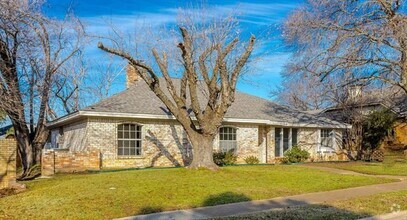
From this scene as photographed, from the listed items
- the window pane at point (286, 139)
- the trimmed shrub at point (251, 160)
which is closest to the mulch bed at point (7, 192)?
the trimmed shrub at point (251, 160)

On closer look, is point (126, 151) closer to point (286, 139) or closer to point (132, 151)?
point (132, 151)

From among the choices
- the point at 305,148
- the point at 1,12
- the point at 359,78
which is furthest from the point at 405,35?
the point at 1,12

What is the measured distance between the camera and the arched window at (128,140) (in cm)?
2109

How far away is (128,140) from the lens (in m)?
21.2

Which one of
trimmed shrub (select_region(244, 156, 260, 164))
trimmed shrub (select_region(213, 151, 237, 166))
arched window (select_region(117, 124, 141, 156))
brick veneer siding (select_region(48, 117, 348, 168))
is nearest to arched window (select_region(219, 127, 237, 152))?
brick veneer siding (select_region(48, 117, 348, 168))

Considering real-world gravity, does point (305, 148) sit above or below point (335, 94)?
below

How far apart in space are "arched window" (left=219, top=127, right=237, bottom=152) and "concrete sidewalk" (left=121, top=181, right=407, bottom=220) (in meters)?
11.3

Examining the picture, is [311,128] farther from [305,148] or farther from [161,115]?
[161,115]

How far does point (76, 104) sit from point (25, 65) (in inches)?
658

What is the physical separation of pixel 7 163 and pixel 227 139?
1309 centimetres

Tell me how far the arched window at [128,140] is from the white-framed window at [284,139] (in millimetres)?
9466

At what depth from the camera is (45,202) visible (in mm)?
10195

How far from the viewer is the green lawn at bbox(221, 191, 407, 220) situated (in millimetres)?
8328

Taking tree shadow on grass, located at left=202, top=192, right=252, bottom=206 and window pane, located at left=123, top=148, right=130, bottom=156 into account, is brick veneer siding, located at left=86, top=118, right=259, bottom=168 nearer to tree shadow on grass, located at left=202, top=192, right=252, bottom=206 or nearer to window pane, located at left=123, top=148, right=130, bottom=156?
window pane, located at left=123, top=148, right=130, bottom=156
